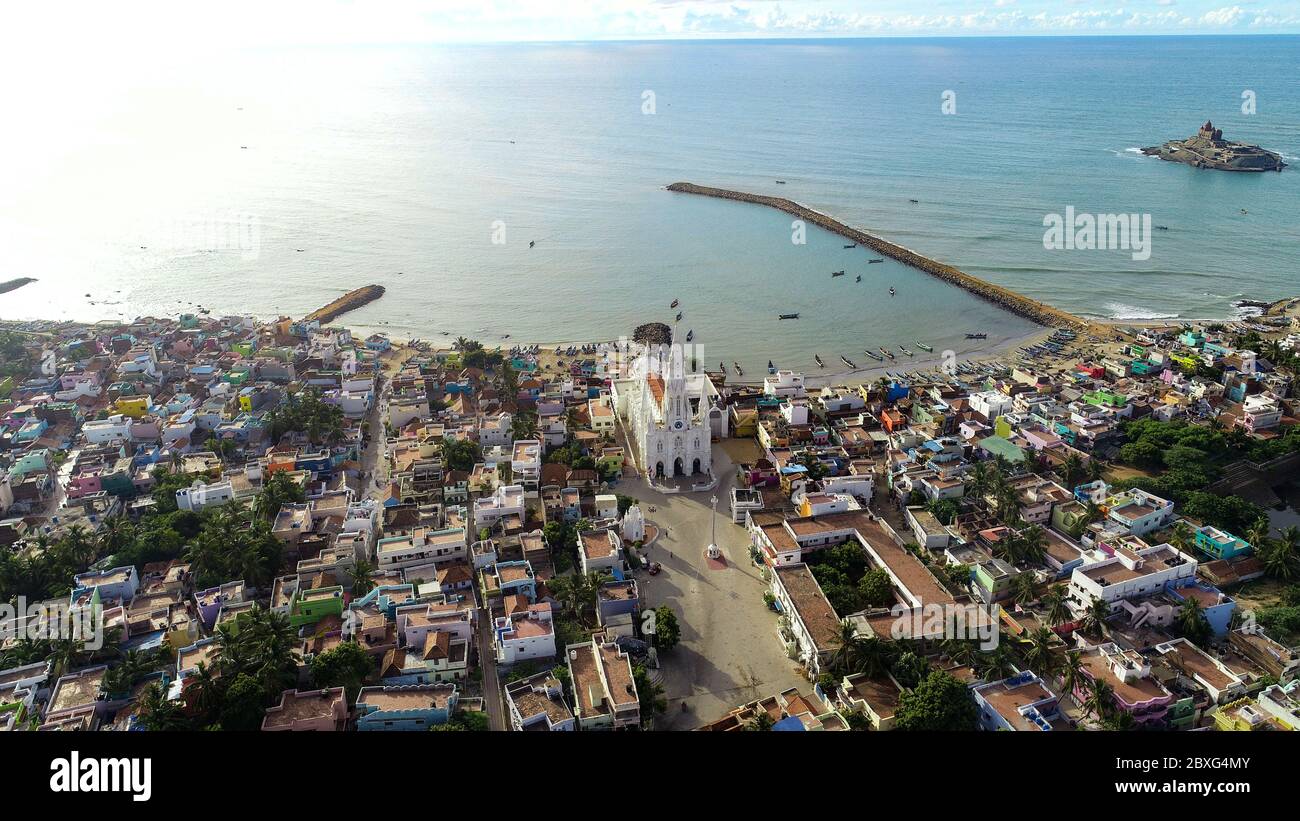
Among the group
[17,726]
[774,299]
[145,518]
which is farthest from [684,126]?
[17,726]

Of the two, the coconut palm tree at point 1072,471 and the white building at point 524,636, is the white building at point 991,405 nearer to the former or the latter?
the coconut palm tree at point 1072,471

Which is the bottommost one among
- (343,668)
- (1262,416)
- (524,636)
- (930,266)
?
(343,668)

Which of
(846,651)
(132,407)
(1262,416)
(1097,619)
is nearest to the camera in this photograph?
(846,651)

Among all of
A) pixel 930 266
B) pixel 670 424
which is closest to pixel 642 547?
pixel 670 424

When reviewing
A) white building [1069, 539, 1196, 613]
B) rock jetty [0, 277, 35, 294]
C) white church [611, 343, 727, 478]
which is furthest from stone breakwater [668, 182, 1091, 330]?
rock jetty [0, 277, 35, 294]

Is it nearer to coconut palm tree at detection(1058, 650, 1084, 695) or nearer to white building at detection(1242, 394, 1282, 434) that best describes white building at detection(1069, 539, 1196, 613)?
coconut palm tree at detection(1058, 650, 1084, 695)

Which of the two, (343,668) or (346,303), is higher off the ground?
(346,303)

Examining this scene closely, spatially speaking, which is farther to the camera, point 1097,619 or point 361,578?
point 361,578

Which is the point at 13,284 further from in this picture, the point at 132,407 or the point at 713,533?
the point at 713,533
